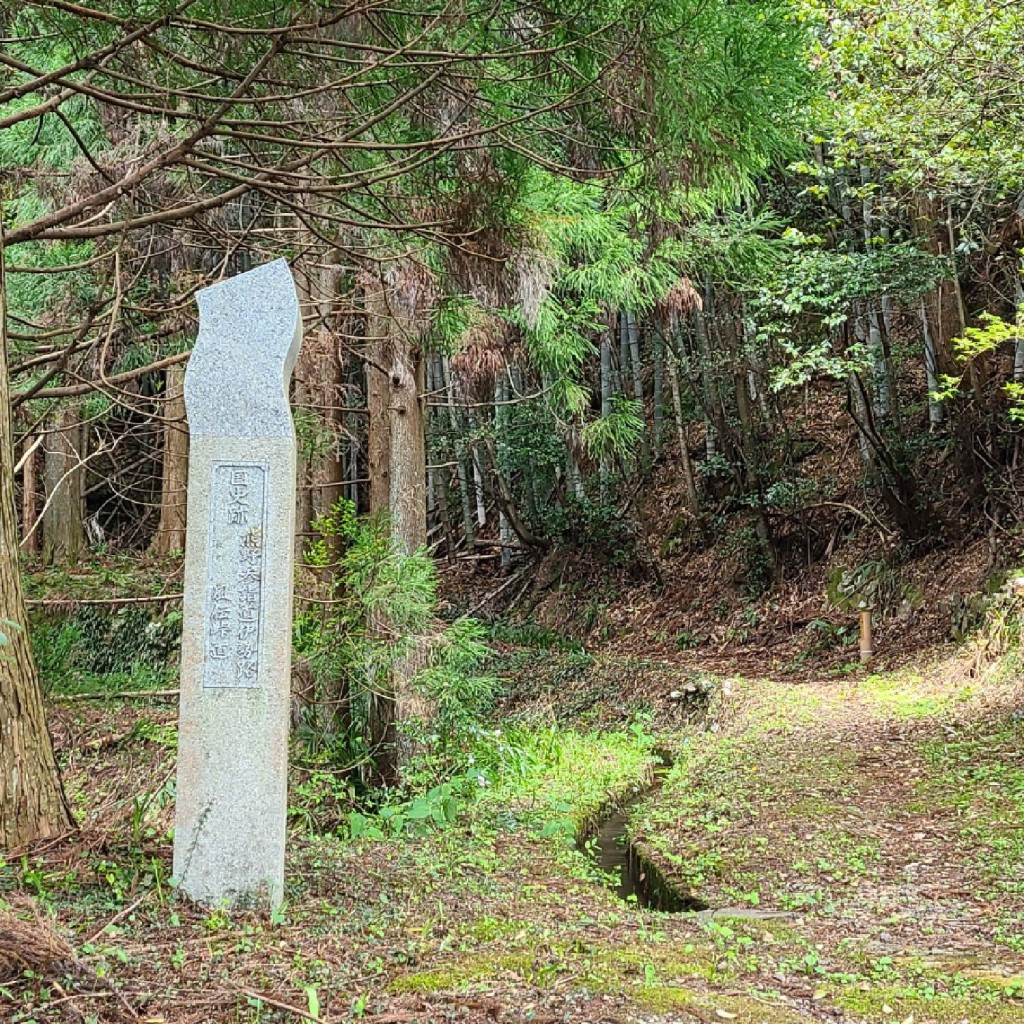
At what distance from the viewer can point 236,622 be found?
3818 mm

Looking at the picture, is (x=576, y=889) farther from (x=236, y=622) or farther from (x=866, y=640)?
(x=866, y=640)

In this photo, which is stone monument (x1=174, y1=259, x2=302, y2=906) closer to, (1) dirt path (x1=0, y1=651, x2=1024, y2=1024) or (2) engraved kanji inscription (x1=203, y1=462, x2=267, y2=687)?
(2) engraved kanji inscription (x1=203, y1=462, x2=267, y2=687)

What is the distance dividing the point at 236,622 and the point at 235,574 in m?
0.17

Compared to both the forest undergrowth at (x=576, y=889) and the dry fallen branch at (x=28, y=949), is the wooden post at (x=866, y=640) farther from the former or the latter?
the dry fallen branch at (x=28, y=949)

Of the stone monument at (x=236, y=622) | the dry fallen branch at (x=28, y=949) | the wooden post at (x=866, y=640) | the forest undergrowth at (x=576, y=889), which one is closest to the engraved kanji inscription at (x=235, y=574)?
the stone monument at (x=236, y=622)

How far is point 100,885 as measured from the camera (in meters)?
3.65

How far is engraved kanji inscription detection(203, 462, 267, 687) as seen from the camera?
3795mm

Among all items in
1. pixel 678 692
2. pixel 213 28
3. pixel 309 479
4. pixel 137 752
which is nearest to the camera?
pixel 213 28

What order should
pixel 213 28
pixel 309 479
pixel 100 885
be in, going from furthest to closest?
1. pixel 309 479
2. pixel 100 885
3. pixel 213 28

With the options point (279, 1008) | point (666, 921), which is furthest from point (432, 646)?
point (279, 1008)

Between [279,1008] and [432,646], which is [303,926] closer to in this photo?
[279,1008]

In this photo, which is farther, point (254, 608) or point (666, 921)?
point (666, 921)

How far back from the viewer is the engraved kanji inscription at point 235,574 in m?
3.79

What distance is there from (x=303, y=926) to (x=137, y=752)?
98.3 inches
